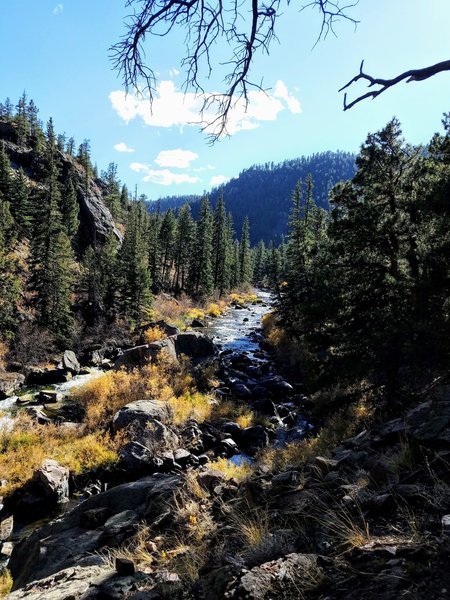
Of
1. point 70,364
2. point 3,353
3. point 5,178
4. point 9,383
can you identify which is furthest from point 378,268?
point 5,178

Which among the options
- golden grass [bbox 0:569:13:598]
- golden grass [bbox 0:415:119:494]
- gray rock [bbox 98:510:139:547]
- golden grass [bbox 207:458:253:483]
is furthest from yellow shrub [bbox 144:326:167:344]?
gray rock [bbox 98:510:139:547]

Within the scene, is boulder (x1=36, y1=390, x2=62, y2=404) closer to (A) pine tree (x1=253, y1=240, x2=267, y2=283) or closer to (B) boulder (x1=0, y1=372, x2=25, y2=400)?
(B) boulder (x1=0, y1=372, x2=25, y2=400)

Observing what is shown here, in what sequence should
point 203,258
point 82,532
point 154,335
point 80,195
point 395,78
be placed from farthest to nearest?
point 80,195 → point 203,258 → point 154,335 → point 82,532 → point 395,78

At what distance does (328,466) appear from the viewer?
6.17m

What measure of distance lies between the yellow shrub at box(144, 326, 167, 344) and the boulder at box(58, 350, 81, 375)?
5.27 m

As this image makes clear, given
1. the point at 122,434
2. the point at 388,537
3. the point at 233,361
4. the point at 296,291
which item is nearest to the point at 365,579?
the point at 388,537

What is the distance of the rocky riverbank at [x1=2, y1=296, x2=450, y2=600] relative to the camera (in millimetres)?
3203

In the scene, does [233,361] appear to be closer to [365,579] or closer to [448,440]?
[448,440]

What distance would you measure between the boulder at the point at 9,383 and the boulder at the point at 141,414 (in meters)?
8.70

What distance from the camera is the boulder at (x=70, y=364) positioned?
89.1ft

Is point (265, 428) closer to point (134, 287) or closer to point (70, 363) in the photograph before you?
point (70, 363)

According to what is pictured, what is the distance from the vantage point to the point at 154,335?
31.0 m

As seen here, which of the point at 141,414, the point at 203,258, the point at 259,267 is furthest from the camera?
the point at 259,267

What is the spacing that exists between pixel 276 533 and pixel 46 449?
44.3 ft
